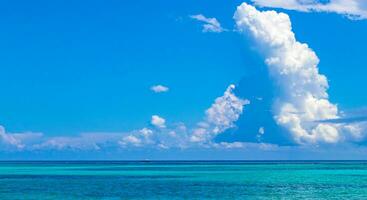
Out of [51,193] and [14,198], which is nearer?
[14,198]

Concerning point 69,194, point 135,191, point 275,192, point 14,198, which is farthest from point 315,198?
point 14,198

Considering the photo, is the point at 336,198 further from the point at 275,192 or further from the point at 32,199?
the point at 32,199

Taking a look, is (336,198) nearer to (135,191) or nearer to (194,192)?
(194,192)

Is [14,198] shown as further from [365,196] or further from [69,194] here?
[365,196]

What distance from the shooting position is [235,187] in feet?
203

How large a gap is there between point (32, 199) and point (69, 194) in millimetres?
4561

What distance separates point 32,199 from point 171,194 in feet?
39.4

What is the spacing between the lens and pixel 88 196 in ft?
169

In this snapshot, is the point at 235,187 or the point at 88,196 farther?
the point at 235,187

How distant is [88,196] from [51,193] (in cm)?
520

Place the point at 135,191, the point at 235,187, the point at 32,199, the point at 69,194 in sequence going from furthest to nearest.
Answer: the point at 235,187, the point at 135,191, the point at 69,194, the point at 32,199

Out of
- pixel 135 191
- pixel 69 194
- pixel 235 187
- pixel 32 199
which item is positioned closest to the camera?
pixel 32 199

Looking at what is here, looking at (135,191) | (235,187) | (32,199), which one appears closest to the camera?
(32,199)

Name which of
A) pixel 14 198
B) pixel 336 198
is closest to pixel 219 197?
pixel 336 198
